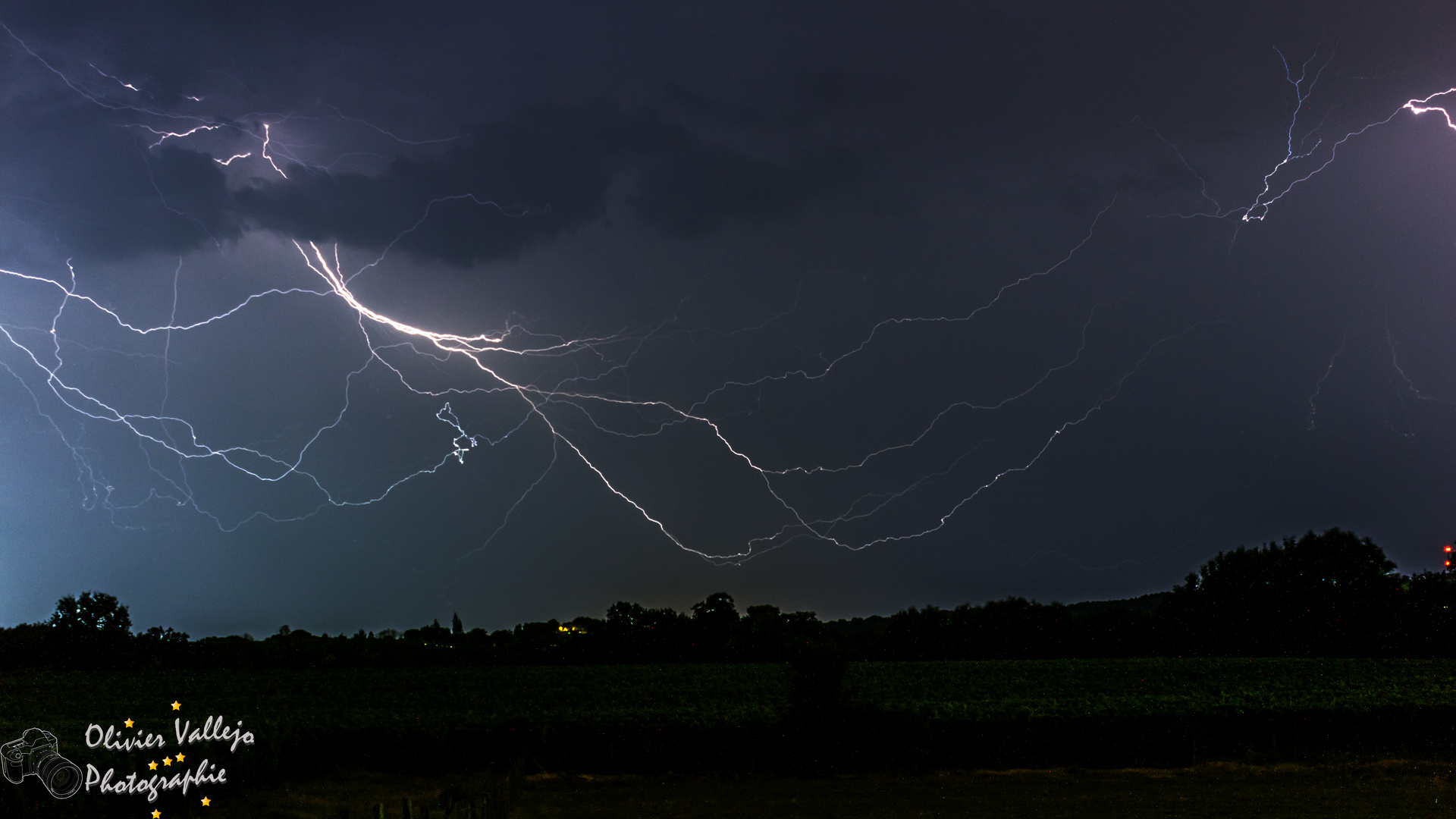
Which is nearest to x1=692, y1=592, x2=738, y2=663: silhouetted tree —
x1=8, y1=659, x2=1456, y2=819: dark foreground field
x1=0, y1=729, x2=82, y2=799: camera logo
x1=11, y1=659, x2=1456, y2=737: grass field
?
x1=11, y1=659, x2=1456, y2=737: grass field

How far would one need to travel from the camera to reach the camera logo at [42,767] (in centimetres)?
1016

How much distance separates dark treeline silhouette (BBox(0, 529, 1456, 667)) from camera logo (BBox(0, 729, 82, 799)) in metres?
34.7

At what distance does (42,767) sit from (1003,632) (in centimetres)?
4429

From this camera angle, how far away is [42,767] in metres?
10.3

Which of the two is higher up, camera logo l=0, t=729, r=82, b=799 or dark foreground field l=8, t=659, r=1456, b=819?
camera logo l=0, t=729, r=82, b=799

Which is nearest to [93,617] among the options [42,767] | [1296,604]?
[42,767]

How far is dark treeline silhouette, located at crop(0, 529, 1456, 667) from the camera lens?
142 ft

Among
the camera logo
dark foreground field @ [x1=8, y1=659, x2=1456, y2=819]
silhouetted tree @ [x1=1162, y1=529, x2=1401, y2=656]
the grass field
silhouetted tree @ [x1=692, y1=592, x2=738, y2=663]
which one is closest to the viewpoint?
the camera logo

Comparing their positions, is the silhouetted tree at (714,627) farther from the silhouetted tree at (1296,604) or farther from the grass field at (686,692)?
the silhouetted tree at (1296,604)

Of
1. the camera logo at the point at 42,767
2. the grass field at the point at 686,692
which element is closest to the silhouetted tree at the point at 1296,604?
the grass field at the point at 686,692

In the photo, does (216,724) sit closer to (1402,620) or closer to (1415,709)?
(1415,709)

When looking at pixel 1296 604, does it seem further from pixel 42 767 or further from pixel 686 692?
pixel 42 767

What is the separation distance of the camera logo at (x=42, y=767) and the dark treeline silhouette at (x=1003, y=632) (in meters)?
34.7

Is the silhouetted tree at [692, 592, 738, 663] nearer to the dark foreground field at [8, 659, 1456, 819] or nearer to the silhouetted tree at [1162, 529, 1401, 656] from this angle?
the silhouetted tree at [1162, 529, 1401, 656]
